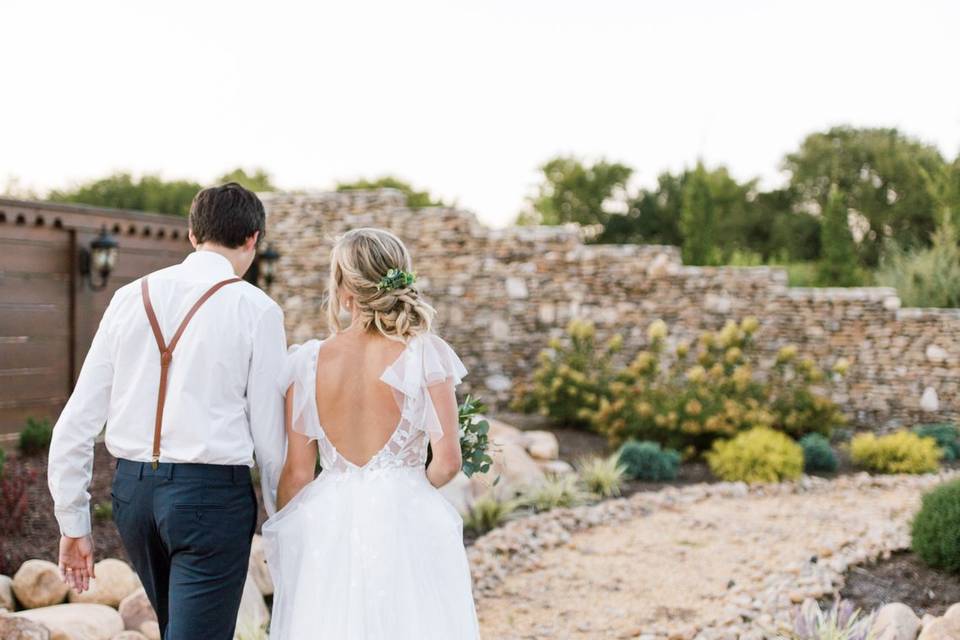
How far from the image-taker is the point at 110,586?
13.5ft

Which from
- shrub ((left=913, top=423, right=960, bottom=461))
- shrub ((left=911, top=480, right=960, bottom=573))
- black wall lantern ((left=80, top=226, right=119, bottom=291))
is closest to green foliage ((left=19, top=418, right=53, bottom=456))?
black wall lantern ((left=80, top=226, right=119, bottom=291))

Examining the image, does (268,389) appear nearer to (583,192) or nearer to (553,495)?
(553,495)

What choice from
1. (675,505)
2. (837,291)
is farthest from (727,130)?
(675,505)

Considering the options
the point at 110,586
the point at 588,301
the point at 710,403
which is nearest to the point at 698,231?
the point at 588,301

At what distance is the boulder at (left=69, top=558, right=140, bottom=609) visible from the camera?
4062 millimetres

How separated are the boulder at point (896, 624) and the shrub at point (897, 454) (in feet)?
16.5

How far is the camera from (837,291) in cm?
1072

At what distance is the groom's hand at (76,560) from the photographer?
2346 mm

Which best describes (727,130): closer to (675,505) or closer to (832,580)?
(675,505)

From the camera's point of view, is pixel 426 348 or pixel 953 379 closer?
pixel 426 348

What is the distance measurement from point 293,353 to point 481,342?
9046mm

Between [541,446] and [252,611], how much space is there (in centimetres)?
458

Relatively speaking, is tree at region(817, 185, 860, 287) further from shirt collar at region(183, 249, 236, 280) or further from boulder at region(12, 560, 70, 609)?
shirt collar at region(183, 249, 236, 280)

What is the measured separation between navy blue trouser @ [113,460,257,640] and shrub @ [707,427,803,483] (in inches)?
253
